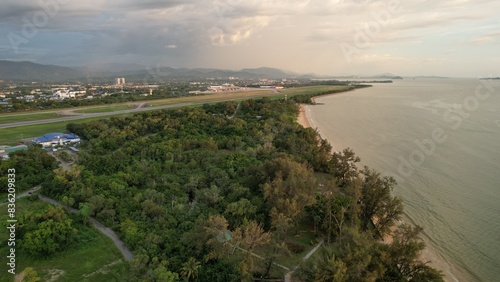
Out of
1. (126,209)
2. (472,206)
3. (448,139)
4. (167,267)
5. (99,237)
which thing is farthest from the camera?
(448,139)

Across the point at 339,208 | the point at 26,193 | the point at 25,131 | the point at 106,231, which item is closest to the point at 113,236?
the point at 106,231

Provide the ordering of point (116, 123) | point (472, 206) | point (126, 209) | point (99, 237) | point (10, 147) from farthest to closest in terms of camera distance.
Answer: point (116, 123) < point (10, 147) < point (472, 206) < point (126, 209) < point (99, 237)

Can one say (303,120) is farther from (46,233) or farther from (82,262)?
(46,233)

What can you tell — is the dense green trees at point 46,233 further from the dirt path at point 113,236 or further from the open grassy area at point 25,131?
the open grassy area at point 25,131

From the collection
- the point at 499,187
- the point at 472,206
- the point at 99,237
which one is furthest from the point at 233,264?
the point at 499,187

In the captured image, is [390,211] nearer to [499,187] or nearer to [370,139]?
[499,187]

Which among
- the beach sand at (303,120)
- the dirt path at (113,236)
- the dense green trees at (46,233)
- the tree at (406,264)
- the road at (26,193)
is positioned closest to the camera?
the tree at (406,264)

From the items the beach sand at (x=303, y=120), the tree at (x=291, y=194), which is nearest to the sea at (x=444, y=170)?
the beach sand at (x=303, y=120)
